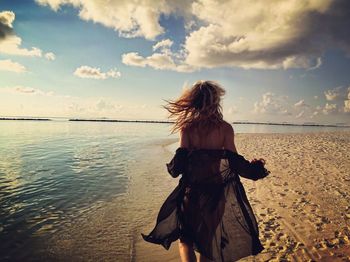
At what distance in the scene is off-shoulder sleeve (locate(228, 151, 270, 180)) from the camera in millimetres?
3127

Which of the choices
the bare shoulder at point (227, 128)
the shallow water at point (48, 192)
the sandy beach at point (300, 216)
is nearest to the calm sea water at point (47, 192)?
the shallow water at point (48, 192)

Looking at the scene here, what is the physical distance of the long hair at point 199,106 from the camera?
3.06 meters

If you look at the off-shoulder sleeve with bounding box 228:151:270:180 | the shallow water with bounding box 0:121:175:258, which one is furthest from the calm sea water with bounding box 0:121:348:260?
the off-shoulder sleeve with bounding box 228:151:270:180

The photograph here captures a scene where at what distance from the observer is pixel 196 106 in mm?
3102

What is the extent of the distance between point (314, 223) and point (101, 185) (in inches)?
341

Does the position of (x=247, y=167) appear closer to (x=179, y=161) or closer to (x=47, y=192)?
(x=179, y=161)

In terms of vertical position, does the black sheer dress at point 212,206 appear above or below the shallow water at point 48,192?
above

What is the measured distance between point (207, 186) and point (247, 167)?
20.6 inches

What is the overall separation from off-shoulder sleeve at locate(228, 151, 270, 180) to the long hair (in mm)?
474

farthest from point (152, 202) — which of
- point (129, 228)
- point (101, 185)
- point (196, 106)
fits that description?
point (196, 106)

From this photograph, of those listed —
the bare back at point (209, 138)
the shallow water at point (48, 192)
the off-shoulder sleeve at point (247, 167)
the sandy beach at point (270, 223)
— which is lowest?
the shallow water at point (48, 192)

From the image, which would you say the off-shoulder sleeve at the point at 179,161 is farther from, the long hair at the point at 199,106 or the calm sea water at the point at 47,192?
the calm sea water at the point at 47,192

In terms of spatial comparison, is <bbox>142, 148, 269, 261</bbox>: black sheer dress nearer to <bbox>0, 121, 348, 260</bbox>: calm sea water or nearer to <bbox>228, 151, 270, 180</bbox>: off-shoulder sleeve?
<bbox>228, 151, 270, 180</bbox>: off-shoulder sleeve

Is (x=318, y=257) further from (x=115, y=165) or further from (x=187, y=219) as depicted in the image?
(x=115, y=165)
